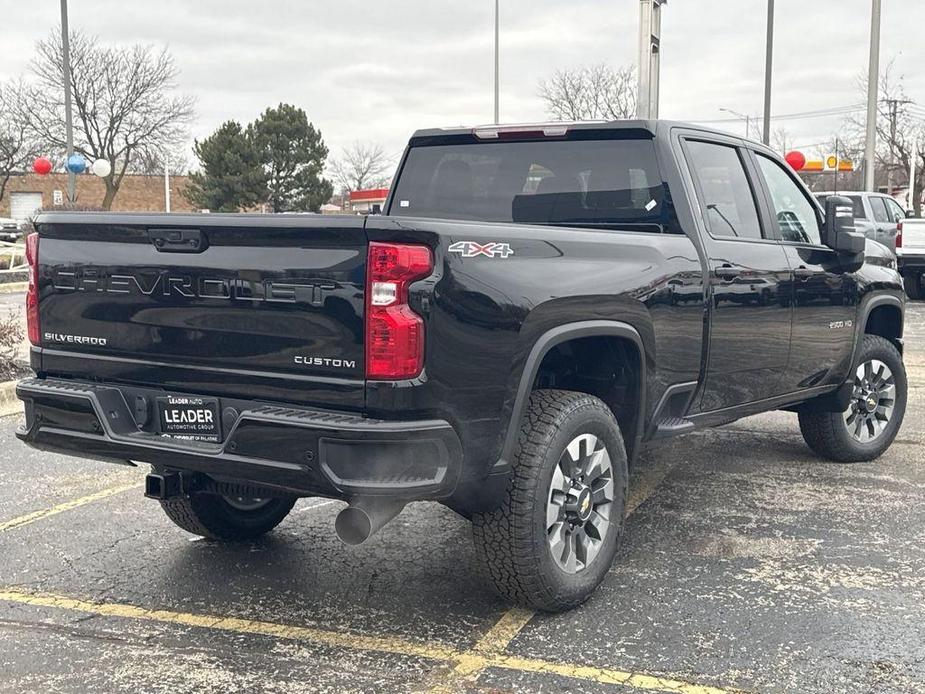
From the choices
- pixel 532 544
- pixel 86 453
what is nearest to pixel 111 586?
pixel 86 453

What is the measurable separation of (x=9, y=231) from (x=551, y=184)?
4303 cm

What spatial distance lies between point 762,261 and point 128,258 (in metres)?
3.00

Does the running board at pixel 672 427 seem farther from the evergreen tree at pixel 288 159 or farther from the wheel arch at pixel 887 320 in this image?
the evergreen tree at pixel 288 159

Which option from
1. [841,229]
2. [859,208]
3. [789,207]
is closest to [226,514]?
[789,207]

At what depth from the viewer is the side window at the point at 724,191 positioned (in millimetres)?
4961

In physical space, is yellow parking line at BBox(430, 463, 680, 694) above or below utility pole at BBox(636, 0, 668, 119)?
below

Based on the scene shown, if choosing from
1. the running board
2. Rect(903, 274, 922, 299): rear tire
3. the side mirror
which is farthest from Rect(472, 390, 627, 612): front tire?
Rect(903, 274, 922, 299): rear tire

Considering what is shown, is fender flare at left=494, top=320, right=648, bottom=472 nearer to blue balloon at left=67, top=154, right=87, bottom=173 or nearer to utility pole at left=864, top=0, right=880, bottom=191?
utility pole at left=864, top=0, right=880, bottom=191

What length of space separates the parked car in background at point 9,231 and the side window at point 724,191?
41.0 metres

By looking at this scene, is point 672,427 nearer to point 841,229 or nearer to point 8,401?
point 841,229

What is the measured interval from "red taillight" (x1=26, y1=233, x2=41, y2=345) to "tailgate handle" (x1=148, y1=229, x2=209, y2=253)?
631 millimetres

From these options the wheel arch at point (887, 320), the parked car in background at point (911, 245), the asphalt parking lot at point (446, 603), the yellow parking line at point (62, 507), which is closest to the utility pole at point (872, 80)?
the parked car in background at point (911, 245)

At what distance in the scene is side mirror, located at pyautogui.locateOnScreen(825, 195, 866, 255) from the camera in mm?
5629

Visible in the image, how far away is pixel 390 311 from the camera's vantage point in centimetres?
327
